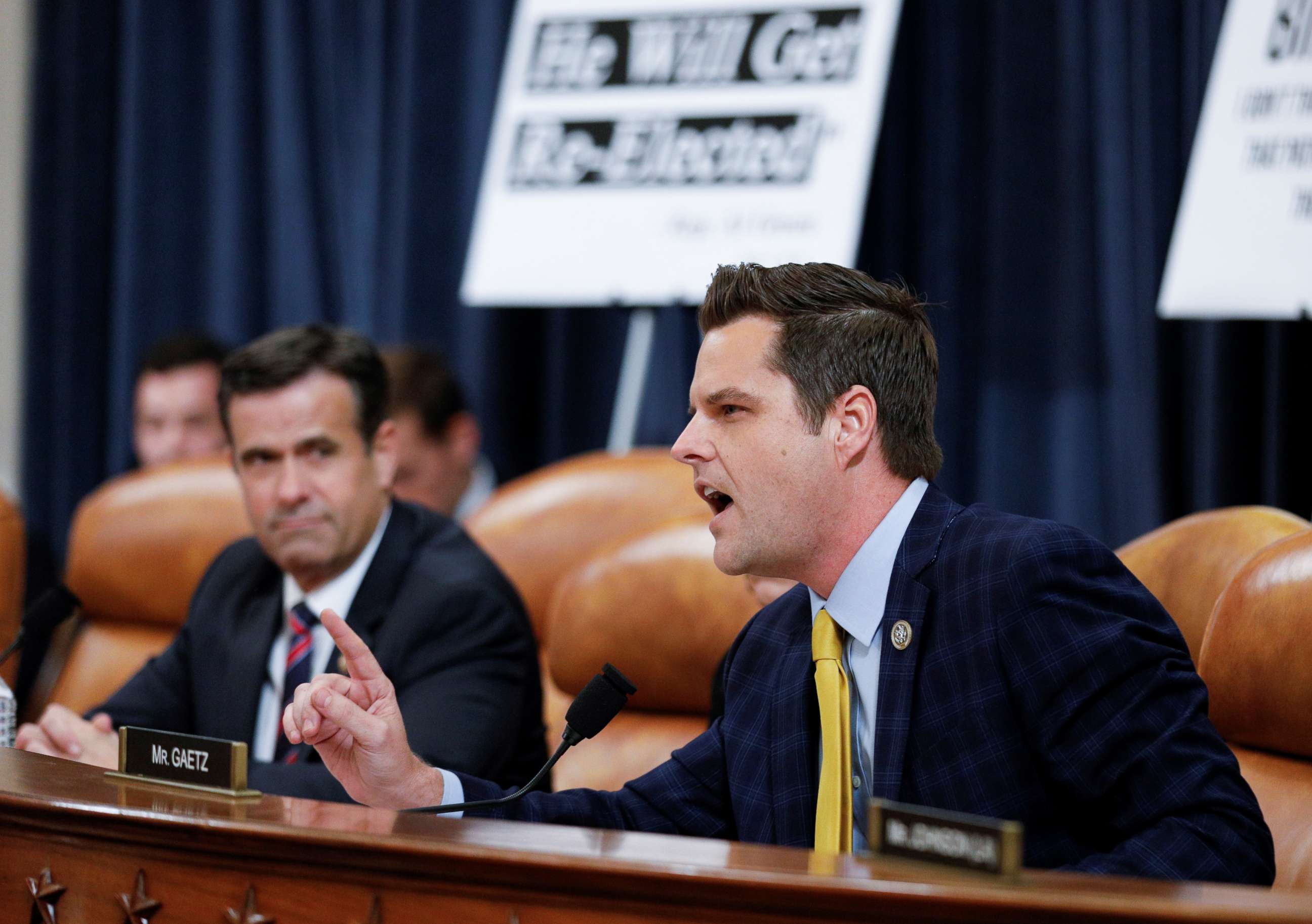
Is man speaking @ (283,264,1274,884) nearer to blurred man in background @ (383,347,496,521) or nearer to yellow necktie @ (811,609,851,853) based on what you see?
yellow necktie @ (811,609,851,853)

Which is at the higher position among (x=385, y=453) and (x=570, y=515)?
(x=385, y=453)

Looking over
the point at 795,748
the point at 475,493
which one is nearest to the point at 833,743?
the point at 795,748

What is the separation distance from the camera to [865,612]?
1567mm

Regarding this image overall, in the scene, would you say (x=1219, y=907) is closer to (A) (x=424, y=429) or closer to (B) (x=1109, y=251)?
(B) (x=1109, y=251)

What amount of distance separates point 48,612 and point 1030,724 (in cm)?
151

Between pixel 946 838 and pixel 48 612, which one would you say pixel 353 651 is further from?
pixel 48 612

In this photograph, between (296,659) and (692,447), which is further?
(296,659)

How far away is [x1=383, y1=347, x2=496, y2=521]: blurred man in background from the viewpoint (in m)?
3.62

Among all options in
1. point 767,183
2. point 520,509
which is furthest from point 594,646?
point 767,183

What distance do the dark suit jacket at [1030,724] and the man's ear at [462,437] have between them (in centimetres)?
213

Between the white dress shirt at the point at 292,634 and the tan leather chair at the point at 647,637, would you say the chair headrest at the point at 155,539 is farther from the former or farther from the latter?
the tan leather chair at the point at 647,637

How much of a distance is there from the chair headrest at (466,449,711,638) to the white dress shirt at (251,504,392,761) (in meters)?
0.40

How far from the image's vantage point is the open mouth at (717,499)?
5.41 feet

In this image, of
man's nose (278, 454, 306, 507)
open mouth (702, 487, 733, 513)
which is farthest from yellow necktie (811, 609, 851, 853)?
man's nose (278, 454, 306, 507)
